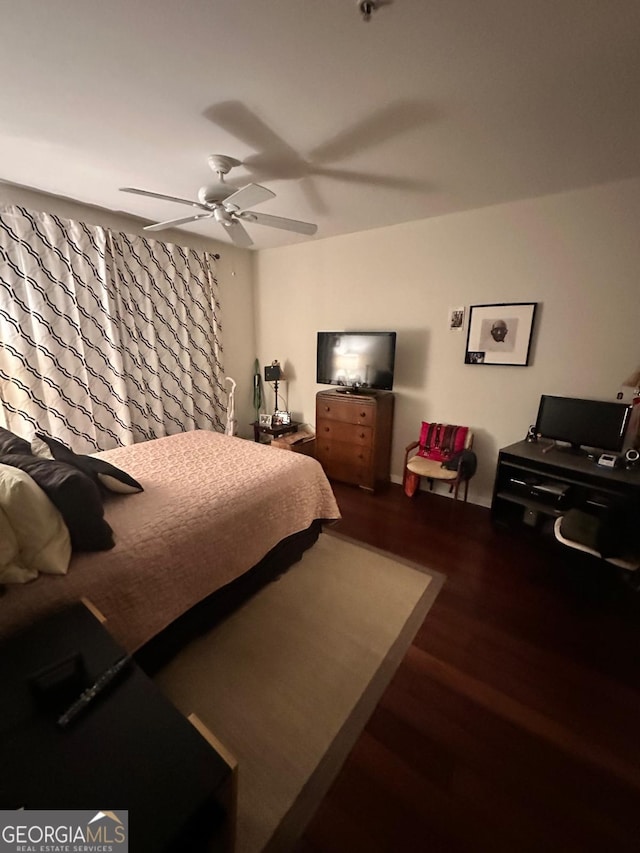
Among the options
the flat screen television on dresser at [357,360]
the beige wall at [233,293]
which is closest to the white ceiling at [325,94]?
the beige wall at [233,293]

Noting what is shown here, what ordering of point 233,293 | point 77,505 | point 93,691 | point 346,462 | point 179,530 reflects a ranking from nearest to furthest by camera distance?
point 93,691
point 77,505
point 179,530
point 346,462
point 233,293

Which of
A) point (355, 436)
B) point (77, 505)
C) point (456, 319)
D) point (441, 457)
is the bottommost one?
point (441, 457)

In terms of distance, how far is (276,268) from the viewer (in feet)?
13.3

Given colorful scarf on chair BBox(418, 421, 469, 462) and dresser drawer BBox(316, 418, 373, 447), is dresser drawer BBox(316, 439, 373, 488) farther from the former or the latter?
colorful scarf on chair BBox(418, 421, 469, 462)

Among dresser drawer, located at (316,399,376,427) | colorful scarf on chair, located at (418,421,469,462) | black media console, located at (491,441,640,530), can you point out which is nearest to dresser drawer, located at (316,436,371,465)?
dresser drawer, located at (316,399,376,427)

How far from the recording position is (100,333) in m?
2.96

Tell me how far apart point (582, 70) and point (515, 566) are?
8.48ft

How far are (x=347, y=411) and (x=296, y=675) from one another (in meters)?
2.26

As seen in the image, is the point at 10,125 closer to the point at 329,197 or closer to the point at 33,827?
the point at 329,197

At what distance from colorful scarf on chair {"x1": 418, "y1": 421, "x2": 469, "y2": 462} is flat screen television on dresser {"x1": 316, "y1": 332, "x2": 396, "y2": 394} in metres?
0.56

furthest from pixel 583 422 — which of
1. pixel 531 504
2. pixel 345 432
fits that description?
pixel 345 432

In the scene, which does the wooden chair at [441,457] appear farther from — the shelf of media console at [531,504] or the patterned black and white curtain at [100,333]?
the patterned black and white curtain at [100,333]

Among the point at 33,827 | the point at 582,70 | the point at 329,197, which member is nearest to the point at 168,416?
the point at 329,197

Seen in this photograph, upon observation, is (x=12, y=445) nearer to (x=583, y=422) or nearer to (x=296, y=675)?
(x=296, y=675)
